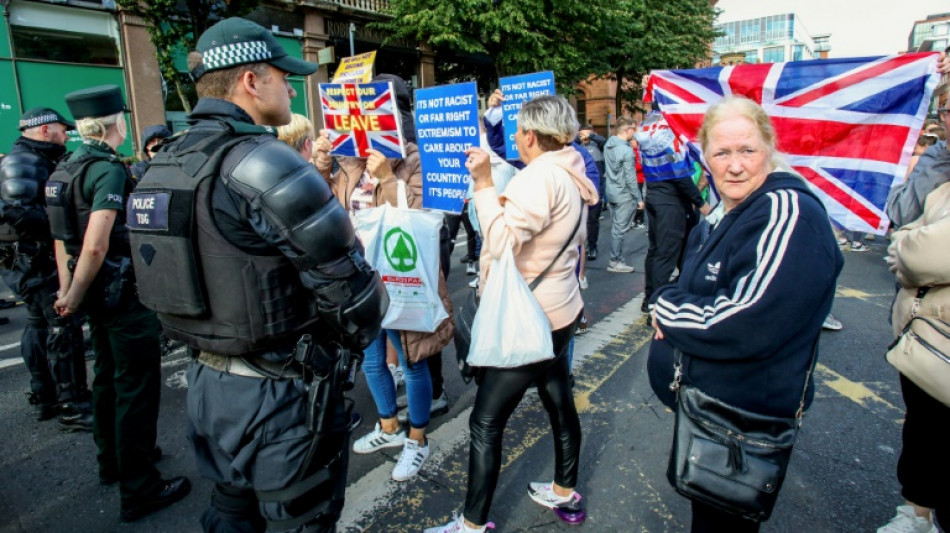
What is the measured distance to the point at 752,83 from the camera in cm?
324

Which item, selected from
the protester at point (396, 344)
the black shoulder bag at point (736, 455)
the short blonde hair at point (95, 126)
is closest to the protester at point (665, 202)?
the protester at point (396, 344)

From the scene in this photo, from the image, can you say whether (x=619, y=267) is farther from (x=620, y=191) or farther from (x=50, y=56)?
(x=50, y=56)

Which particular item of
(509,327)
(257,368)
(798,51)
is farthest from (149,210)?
(798,51)

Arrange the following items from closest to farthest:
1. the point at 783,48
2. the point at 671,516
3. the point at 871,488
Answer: the point at 671,516 < the point at 871,488 < the point at 783,48

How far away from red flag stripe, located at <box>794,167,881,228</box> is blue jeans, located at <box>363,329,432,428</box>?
2385 millimetres

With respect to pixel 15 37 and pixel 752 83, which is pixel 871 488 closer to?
pixel 752 83

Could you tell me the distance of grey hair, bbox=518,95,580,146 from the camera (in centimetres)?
237

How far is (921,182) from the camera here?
2646 millimetres

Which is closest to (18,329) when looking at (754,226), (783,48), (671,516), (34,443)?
(34,443)

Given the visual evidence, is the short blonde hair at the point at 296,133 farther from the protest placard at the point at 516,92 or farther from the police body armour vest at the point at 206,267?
the protest placard at the point at 516,92

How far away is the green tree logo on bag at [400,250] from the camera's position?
118 inches

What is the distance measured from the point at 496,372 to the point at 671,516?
119 centimetres

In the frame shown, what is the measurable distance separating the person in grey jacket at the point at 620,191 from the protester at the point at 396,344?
4859 mm

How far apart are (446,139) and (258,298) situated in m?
1.69
